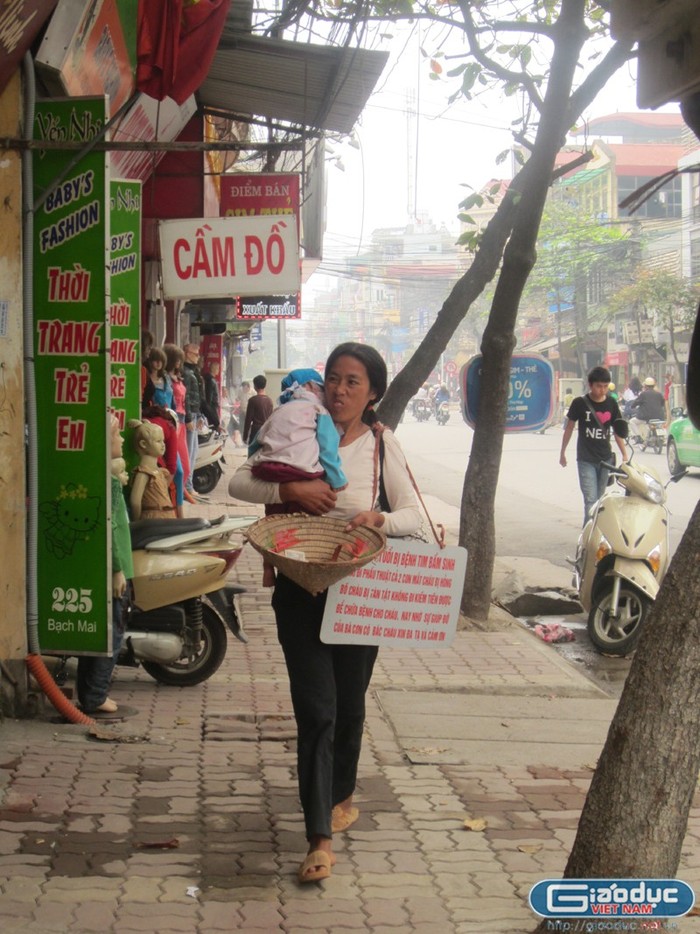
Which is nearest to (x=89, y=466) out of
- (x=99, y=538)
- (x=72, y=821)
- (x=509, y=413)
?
(x=99, y=538)

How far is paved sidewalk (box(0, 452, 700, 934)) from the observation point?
3617mm

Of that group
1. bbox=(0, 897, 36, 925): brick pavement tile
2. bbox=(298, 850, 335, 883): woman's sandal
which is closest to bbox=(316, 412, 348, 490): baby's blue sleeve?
bbox=(298, 850, 335, 883): woman's sandal

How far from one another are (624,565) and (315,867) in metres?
4.80

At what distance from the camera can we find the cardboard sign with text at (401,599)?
3.87m

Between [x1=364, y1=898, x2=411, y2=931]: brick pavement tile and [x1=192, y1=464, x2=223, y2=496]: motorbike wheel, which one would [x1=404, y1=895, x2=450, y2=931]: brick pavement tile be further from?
[x1=192, y1=464, x2=223, y2=496]: motorbike wheel

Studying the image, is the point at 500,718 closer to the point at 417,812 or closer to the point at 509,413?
the point at 417,812

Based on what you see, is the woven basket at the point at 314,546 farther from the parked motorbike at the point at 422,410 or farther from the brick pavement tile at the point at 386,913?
the parked motorbike at the point at 422,410

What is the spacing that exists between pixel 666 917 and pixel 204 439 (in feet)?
51.6

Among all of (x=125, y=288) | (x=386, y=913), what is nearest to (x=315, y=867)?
(x=386, y=913)

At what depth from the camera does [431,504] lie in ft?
60.0

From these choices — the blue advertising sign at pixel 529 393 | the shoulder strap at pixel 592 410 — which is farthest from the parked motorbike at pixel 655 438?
the blue advertising sign at pixel 529 393

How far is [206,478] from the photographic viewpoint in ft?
61.6

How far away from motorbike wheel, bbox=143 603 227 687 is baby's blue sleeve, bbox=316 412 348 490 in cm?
279

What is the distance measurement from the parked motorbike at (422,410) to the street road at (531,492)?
18.6 metres
